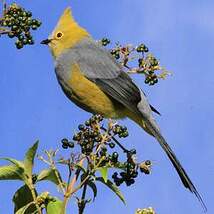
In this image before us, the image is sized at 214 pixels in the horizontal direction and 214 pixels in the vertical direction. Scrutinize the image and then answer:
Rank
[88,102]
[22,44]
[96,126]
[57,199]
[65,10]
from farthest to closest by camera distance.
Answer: [65,10], [88,102], [22,44], [96,126], [57,199]

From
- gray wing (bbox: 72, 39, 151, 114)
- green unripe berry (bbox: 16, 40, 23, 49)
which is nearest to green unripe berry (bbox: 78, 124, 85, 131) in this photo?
green unripe berry (bbox: 16, 40, 23, 49)

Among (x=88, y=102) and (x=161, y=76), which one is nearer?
(x=161, y=76)

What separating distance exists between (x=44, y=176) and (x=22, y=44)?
68.3 inches

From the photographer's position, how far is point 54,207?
3457 millimetres

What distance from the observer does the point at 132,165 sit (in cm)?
451

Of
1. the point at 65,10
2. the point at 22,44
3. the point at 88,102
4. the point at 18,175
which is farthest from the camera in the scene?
the point at 65,10

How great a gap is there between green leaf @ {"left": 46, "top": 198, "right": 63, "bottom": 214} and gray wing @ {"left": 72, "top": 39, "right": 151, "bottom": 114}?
304 centimetres

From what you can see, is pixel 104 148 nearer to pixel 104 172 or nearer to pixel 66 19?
pixel 104 172

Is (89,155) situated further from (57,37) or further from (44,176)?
(57,37)

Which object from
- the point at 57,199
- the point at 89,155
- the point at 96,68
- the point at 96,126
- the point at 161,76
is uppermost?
the point at 96,68

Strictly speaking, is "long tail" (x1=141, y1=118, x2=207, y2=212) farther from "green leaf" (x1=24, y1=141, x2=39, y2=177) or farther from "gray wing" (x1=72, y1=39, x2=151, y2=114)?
"green leaf" (x1=24, y1=141, x2=39, y2=177)

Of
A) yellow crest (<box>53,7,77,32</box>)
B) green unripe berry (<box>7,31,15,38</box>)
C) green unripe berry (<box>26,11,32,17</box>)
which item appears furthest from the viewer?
yellow crest (<box>53,7,77,32</box>)

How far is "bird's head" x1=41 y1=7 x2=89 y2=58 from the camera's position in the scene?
24.6 ft

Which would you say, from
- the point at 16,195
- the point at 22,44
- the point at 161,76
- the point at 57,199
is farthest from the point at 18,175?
the point at 161,76
